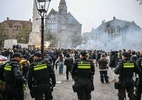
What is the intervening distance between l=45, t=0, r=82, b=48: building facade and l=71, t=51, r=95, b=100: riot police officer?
86534 mm

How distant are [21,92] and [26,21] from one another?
3704 inches

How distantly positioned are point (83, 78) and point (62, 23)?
9638 centimetres

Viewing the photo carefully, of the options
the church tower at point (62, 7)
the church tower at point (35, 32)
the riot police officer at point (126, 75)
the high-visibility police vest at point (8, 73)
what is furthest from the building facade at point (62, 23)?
the high-visibility police vest at point (8, 73)

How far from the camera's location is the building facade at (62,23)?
96.1 metres

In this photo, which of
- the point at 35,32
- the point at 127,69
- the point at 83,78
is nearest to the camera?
the point at 83,78

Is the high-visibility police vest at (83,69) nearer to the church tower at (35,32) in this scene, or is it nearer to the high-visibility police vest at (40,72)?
the high-visibility police vest at (40,72)

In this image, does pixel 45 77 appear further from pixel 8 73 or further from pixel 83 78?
pixel 83 78

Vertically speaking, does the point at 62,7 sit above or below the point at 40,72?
above

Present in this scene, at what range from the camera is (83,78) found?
562cm

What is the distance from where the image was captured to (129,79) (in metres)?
5.98

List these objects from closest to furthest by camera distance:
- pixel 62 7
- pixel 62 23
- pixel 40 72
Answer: pixel 40 72, pixel 62 23, pixel 62 7

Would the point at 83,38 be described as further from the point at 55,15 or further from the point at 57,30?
the point at 55,15

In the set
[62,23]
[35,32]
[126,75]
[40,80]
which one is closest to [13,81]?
[40,80]

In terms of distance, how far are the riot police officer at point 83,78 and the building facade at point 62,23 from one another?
8653 cm
